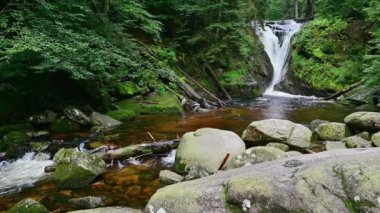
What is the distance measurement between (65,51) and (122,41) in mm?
3629

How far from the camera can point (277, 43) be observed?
25.3 m

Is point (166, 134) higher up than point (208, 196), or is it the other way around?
point (208, 196)

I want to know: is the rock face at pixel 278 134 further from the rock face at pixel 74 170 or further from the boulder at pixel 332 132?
the rock face at pixel 74 170

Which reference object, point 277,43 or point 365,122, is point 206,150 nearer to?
point 365,122

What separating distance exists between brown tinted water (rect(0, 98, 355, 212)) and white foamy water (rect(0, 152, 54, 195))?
13.1 inches

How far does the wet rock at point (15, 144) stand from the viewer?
8.64m

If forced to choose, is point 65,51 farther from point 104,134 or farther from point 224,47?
point 224,47

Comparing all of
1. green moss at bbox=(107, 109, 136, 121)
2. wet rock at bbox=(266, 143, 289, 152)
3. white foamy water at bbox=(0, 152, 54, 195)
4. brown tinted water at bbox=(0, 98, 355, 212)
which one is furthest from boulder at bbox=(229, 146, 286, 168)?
green moss at bbox=(107, 109, 136, 121)

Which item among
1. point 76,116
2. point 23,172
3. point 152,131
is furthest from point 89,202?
point 76,116

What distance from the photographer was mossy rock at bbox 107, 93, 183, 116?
520 inches

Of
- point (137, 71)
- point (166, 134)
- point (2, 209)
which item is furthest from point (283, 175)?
point (137, 71)

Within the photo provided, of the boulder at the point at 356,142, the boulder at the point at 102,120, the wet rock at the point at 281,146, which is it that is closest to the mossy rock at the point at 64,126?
the boulder at the point at 102,120

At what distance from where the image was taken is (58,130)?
10633mm

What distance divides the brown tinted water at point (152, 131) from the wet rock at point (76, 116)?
1.04m
